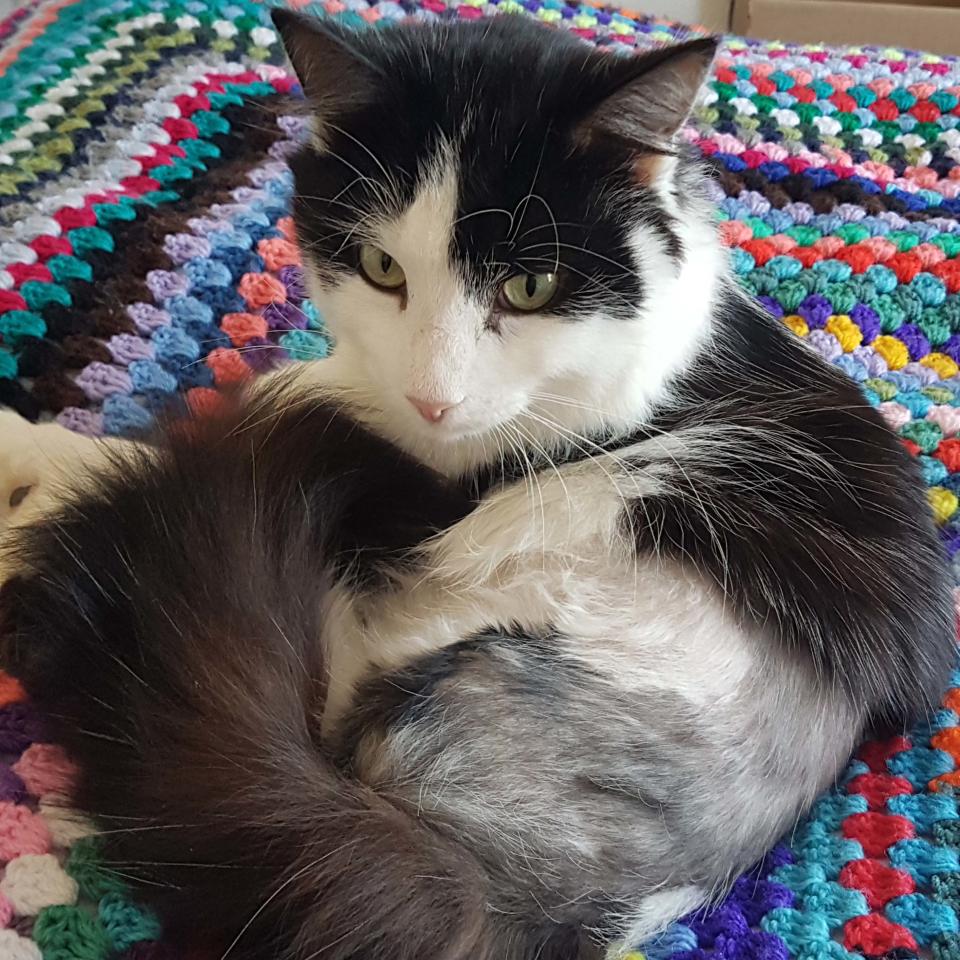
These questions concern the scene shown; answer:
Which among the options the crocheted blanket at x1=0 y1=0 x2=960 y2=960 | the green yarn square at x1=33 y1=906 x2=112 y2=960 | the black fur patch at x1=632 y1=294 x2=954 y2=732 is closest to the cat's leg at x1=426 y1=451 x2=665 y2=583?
the black fur patch at x1=632 y1=294 x2=954 y2=732

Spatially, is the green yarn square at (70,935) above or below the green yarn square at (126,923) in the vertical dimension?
below

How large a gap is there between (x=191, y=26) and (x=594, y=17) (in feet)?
2.31

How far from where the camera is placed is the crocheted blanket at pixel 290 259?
779mm

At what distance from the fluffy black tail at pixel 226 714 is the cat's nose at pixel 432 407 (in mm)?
98

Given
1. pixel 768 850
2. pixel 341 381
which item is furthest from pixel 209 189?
pixel 768 850

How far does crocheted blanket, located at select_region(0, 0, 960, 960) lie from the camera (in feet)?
2.56

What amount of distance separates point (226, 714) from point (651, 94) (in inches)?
22.6

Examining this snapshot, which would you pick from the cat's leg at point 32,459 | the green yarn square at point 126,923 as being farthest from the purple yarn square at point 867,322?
the green yarn square at point 126,923

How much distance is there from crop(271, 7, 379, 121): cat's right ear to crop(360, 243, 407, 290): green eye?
13 cm

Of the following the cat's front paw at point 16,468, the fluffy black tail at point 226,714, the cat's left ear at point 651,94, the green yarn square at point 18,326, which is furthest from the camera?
the green yarn square at point 18,326

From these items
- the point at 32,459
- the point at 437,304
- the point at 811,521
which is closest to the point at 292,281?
the point at 32,459

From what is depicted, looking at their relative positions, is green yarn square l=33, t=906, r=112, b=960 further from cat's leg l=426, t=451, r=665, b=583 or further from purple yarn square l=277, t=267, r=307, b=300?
purple yarn square l=277, t=267, r=307, b=300

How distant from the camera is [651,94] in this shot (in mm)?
774

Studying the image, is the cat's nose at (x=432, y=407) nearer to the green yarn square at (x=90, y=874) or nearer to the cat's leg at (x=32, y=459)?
the cat's leg at (x=32, y=459)
